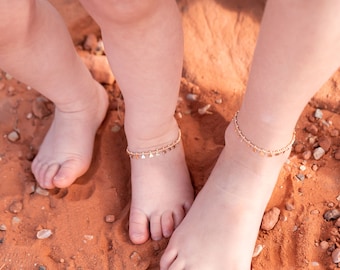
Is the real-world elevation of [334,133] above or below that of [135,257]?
above

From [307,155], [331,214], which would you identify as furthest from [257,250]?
[307,155]

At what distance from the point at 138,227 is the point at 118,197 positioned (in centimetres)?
14

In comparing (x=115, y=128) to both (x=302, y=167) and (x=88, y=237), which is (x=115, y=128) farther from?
(x=302, y=167)

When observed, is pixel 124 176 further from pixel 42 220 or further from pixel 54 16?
pixel 54 16

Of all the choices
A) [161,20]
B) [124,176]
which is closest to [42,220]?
[124,176]

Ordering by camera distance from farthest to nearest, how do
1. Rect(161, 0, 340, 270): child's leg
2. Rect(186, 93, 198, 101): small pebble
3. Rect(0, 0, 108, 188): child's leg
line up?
1. Rect(186, 93, 198, 101): small pebble
2. Rect(0, 0, 108, 188): child's leg
3. Rect(161, 0, 340, 270): child's leg

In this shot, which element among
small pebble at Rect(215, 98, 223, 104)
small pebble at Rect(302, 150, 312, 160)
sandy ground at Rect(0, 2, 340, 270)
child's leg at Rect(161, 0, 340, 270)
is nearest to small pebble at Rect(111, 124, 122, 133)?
sandy ground at Rect(0, 2, 340, 270)

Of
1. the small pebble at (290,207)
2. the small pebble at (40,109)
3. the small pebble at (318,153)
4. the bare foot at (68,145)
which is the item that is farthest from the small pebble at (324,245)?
the small pebble at (40,109)

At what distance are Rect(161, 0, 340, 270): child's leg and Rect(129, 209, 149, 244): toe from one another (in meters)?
0.08

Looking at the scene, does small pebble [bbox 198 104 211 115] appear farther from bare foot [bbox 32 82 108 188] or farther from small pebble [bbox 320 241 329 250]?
small pebble [bbox 320 241 329 250]

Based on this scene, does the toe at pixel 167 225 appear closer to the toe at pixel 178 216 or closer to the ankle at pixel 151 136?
the toe at pixel 178 216

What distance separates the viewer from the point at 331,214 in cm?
124

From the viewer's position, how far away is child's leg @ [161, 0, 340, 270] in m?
0.89

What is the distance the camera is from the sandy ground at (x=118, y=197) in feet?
4.05
